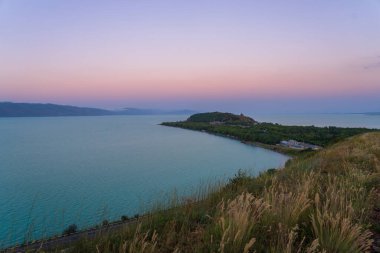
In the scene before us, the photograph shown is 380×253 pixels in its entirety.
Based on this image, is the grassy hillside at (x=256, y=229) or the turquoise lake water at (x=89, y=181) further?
the turquoise lake water at (x=89, y=181)

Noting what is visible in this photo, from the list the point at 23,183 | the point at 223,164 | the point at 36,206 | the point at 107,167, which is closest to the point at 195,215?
the point at 36,206

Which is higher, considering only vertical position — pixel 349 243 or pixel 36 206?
pixel 349 243

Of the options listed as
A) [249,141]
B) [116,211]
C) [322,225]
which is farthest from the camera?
[249,141]

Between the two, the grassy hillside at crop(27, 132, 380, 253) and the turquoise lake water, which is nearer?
the grassy hillside at crop(27, 132, 380, 253)

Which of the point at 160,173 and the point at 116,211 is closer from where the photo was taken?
the point at 116,211

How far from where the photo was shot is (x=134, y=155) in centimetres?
6675

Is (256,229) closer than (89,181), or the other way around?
(256,229)

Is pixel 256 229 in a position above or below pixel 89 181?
above

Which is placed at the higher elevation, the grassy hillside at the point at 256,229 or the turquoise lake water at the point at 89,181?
the grassy hillside at the point at 256,229

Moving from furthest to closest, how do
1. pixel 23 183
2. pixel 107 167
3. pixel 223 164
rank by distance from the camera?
pixel 223 164
pixel 107 167
pixel 23 183

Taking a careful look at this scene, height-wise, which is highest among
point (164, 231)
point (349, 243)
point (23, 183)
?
point (349, 243)

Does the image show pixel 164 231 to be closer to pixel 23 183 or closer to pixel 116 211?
pixel 116 211

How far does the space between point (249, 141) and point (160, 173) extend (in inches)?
2438

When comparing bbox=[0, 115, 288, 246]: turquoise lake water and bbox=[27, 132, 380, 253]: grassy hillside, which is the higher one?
bbox=[27, 132, 380, 253]: grassy hillside
